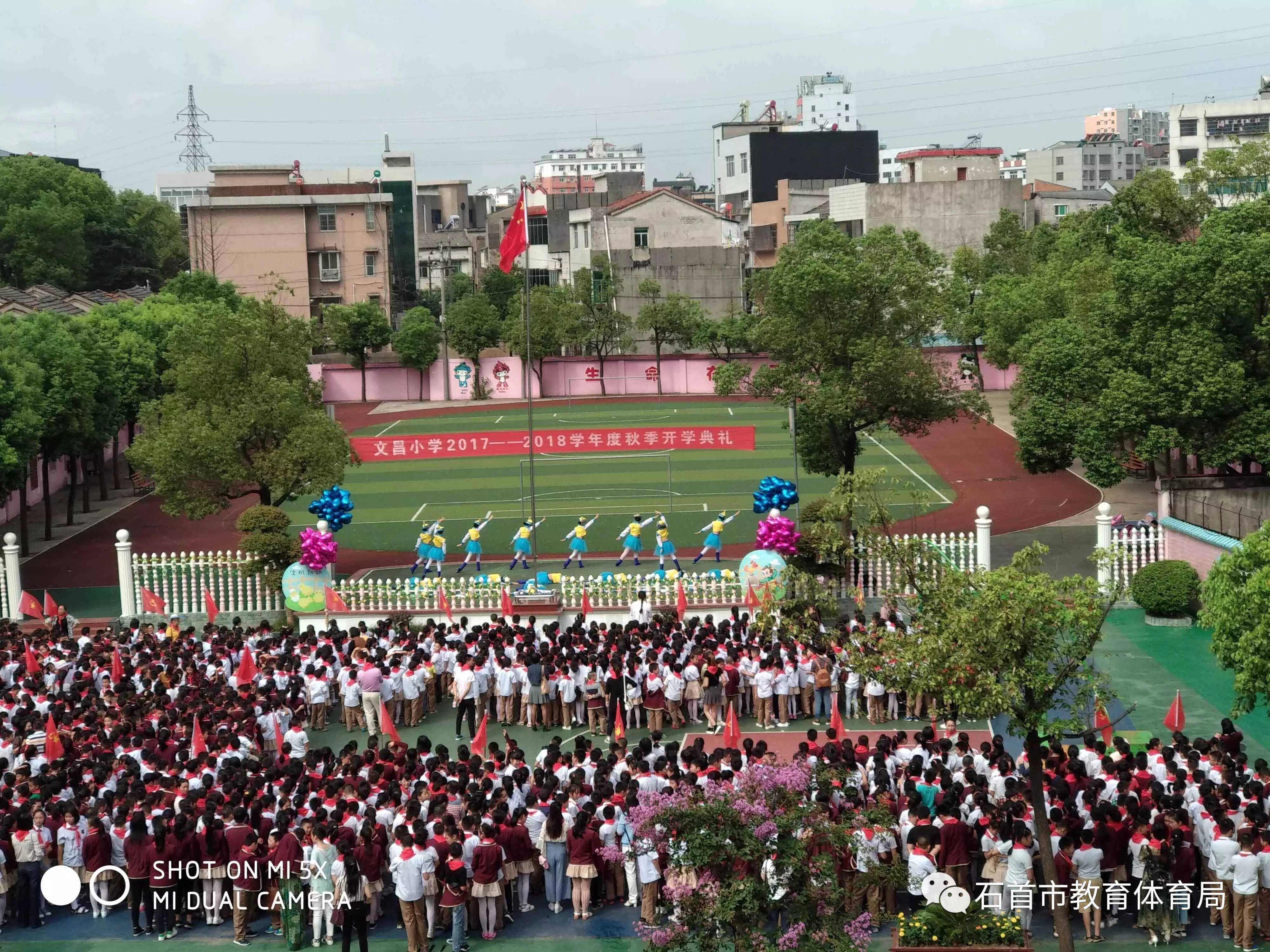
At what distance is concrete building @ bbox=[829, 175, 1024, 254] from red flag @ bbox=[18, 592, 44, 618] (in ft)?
178

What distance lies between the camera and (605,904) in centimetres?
1352

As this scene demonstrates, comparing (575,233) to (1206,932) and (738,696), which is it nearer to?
(738,696)

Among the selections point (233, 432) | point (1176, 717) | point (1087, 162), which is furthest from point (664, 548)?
point (1087, 162)

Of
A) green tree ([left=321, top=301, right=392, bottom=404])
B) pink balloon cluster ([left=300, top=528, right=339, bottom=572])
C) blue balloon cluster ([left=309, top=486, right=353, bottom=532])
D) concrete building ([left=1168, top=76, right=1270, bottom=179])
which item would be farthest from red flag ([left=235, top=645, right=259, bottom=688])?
concrete building ([left=1168, top=76, right=1270, bottom=179])

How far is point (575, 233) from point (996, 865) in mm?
69797

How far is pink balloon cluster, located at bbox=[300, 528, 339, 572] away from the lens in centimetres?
2253

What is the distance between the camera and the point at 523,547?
26109 millimetres

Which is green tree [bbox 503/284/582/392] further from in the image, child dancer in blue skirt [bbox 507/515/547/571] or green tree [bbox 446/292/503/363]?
child dancer in blue skirt [bbox 507/515/547/571]

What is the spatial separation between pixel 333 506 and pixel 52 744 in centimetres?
911

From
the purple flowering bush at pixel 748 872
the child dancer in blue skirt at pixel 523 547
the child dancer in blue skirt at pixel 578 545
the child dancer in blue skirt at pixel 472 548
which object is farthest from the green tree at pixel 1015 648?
the child dancer in blue skirt at pixel 472 548

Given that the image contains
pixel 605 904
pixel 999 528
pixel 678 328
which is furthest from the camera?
pixel 678 328

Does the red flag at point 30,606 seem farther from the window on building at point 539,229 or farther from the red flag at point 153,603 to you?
the window on building at point 539,229

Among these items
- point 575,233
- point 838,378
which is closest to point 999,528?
point 838,378

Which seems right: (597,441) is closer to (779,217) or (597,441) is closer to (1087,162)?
(779,217)
